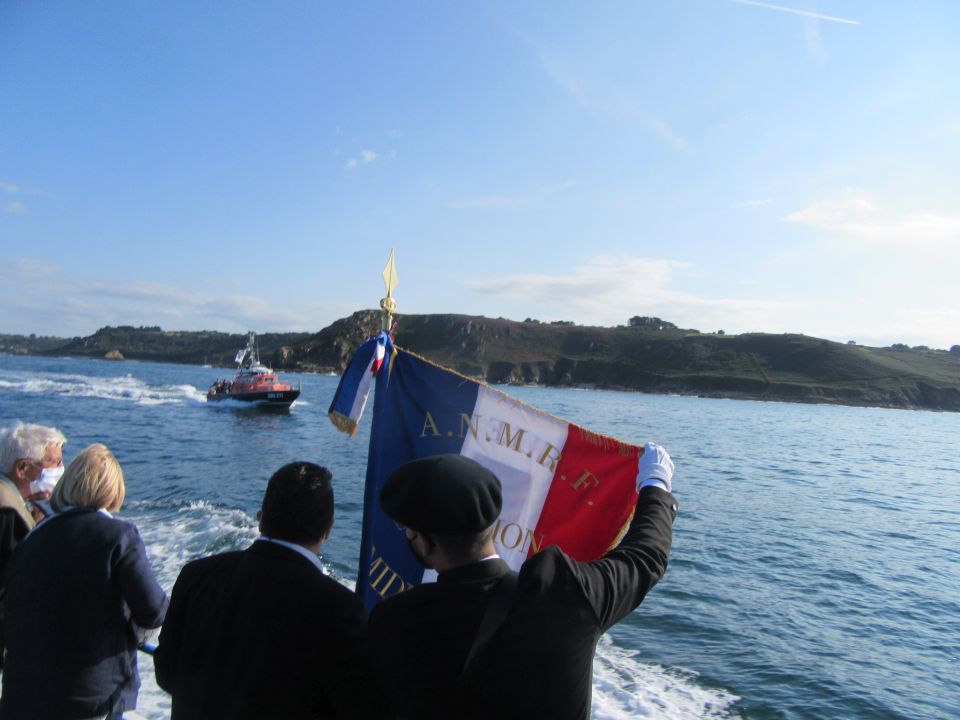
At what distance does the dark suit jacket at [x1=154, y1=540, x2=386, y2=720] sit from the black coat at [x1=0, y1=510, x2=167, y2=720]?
89 cm

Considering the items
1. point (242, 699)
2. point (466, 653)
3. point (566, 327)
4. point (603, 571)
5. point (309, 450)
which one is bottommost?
point (309, 450)

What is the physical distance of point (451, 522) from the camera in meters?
1.85

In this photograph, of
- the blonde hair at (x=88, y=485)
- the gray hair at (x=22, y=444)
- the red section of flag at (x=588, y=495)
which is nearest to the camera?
the blonde hair at (x=88, y=485)

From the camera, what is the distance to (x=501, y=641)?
171 centimetres

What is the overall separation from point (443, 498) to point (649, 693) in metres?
7.26

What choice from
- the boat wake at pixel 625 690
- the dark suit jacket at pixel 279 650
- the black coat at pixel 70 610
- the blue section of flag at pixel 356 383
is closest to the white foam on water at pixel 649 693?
the boat wake at pixel 625 690

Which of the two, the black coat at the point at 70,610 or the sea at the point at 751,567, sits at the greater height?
the black coat at the point at 70,610

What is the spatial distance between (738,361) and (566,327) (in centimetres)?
5720

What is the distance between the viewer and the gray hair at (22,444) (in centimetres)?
322

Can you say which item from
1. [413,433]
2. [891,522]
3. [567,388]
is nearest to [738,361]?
[567,388]

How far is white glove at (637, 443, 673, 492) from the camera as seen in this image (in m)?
2.57

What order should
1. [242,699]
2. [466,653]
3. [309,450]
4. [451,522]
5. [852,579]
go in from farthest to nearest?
1. [309,450]
2. [852,579]
3. [242,699]
4. [451,522]
5. [466,653]

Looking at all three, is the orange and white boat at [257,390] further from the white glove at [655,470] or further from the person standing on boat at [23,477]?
the white glove at [655,470]

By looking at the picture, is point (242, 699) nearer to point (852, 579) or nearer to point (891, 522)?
point (852, 579)
